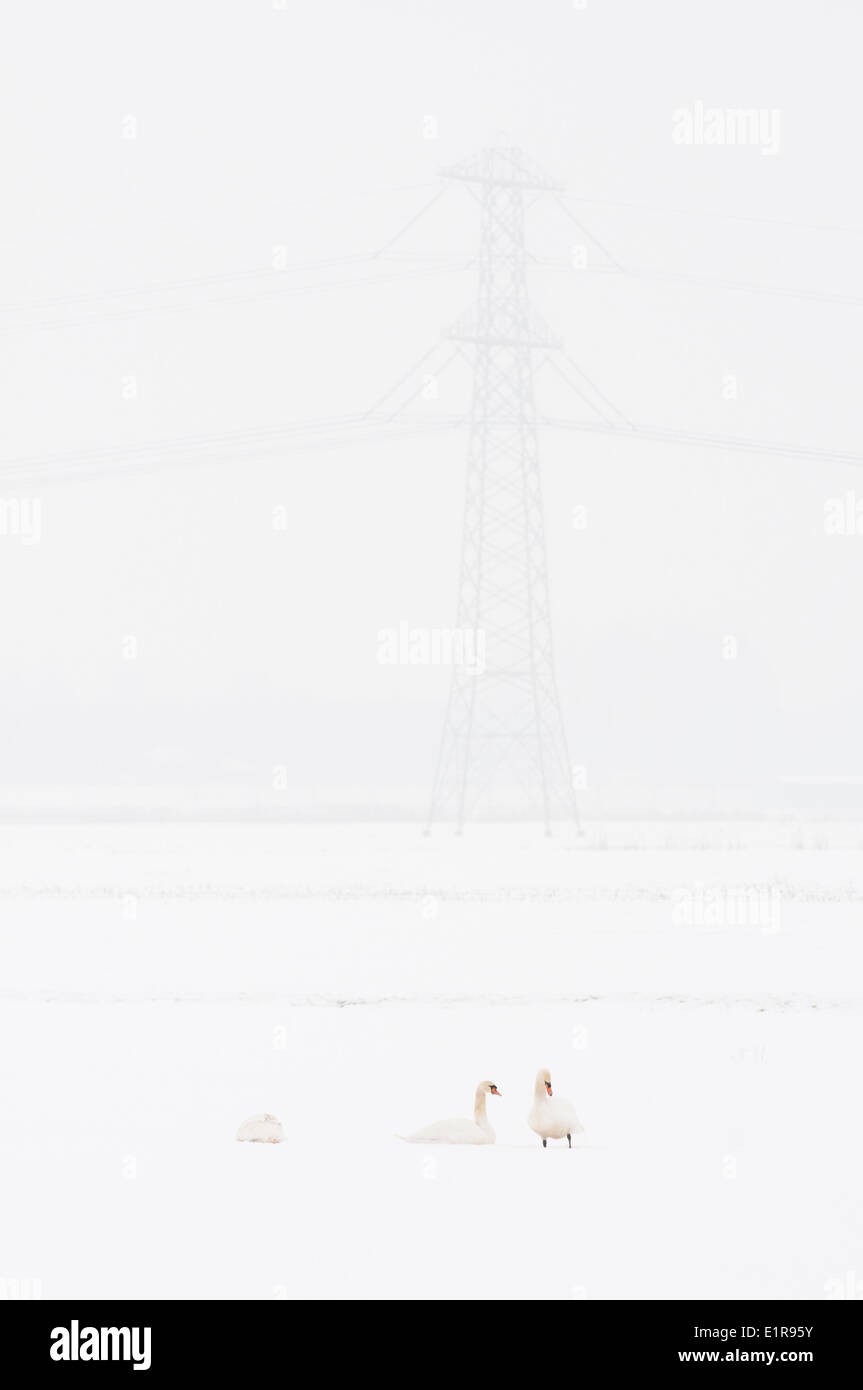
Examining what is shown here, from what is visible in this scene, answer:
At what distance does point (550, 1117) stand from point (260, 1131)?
Result: 181cm

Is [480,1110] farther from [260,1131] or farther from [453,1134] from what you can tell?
[260,1131]

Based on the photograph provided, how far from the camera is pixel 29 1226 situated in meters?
10.1

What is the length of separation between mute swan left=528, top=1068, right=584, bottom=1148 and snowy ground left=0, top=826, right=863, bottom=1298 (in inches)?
6.1

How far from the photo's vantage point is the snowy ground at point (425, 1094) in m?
9.54

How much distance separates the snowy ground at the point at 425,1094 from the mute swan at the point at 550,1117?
6.1 inches

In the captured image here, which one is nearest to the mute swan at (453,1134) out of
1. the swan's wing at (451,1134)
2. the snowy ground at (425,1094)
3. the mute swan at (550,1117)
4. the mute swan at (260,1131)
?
the swan's wing at (451,1134)

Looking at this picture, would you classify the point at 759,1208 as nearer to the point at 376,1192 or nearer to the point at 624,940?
the point at 376,1192

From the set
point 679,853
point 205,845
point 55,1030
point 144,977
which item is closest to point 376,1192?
point 55,1030

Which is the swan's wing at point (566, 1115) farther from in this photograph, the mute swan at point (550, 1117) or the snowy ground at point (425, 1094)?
the snowy ground at point (425, 1094)

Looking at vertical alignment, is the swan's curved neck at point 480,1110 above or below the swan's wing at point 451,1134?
above

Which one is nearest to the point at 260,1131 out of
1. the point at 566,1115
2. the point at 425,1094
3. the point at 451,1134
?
the point at 451,1134

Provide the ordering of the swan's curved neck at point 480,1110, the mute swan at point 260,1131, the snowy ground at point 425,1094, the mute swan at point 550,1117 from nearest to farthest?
the snowy ground at point 425,1094, the mute swan at point 260,1131, the mute swan at point 550,1117, the swan's curved neck at point 480,1110

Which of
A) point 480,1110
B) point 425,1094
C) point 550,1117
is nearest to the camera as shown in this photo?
point 550,1117

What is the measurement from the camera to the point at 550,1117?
12133 millimetres
